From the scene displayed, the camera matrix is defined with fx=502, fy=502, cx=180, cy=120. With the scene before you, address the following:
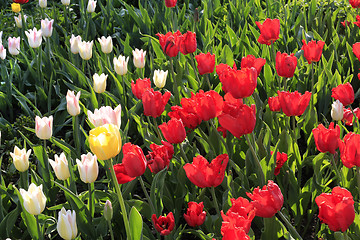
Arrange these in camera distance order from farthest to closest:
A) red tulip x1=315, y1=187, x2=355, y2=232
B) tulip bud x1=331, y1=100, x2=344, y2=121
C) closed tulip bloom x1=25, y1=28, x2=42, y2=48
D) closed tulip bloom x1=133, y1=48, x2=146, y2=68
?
closed tulip bloom x1=25, y1=28, x2=42, y2=48 → closed tulip bloom x1=133, y1=48, x2=146, y2=68 → tulip bud x1=331, y1=100, x2=344, y2=121 → red tulip x1=315, y1=187, x2=355, y2=232

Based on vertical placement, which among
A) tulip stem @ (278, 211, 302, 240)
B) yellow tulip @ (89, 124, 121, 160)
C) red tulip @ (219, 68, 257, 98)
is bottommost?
tulip stem @ (278, 211, 302, 240)

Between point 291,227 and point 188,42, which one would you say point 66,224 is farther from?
point 188,42

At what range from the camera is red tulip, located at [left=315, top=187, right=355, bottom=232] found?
1.22m

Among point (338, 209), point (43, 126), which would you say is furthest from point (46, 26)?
point (338, 209)

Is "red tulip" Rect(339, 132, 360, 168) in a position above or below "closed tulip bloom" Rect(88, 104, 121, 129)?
below

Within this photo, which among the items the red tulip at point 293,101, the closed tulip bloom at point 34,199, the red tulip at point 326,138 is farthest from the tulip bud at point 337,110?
the closed tulip bloom at point 34,199

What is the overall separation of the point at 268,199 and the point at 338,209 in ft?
0.57

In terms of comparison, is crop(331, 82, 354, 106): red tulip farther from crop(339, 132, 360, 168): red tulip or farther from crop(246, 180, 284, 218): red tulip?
crop(246, 180, 284, 218): red tulip

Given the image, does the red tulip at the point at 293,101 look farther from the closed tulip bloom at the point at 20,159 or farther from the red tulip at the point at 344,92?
the closed tulip bloom at the point at 20,159

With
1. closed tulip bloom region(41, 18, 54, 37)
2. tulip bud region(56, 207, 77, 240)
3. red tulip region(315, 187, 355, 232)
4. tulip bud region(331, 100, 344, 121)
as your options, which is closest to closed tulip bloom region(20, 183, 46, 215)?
tulip bud region(56, 207, 77, 240)

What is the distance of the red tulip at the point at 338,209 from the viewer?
1220mm

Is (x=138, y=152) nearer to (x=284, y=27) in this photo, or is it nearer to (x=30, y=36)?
(x=30, y=36)

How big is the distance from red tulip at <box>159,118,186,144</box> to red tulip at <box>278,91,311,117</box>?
0.39 metres

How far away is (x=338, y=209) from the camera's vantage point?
123cm
